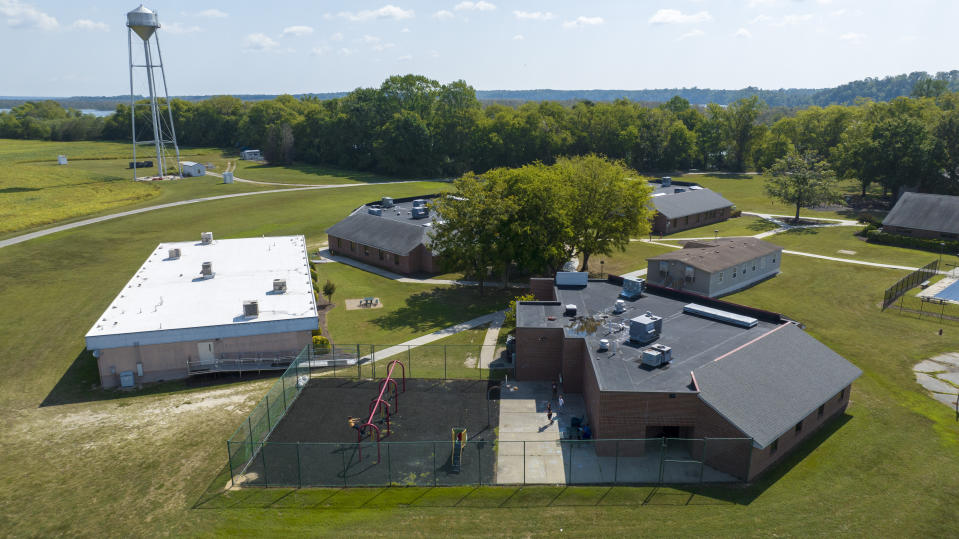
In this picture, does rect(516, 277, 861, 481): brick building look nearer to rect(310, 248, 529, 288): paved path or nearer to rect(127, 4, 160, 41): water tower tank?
rect(310, 248, 529, 288): paved path

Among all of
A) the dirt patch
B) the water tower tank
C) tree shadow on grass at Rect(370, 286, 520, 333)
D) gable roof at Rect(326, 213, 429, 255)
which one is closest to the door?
tree shadow on grass at Rect(370, 286, 520, 333)

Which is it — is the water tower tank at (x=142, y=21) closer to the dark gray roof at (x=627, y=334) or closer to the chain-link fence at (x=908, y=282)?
the dark gray roof at (x=627, y=334)

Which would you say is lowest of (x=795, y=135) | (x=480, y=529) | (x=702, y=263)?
(x=480, y=529)

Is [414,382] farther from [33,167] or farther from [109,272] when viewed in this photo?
[33,167]

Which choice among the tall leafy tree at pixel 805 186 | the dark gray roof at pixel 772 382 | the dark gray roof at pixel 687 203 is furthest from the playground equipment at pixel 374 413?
the tall leafy tree at pixel 805 186

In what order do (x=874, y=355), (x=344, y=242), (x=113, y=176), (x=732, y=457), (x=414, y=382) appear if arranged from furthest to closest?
(x=113, y=176)
(x=344, y=242)
(x=874, y=355)
(x=414, y=382)
(x=732, y=457)

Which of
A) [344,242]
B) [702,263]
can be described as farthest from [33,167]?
[702,263]
